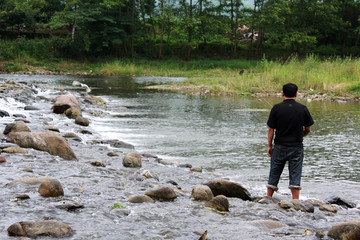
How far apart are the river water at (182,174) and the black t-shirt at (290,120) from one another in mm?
953

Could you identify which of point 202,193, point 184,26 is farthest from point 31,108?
point 184,26

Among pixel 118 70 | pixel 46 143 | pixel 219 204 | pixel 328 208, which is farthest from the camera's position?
pixel 118 70

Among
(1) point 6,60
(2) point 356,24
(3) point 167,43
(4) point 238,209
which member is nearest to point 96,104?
(4) point 238,209

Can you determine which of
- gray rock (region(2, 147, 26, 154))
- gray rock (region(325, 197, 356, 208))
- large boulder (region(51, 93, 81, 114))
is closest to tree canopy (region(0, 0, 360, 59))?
large boulder (region(51, 93, 81, 114))

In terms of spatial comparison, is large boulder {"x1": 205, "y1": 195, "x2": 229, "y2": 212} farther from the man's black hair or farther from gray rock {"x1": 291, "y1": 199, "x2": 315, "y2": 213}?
the man's black hair

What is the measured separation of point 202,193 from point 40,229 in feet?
6.80

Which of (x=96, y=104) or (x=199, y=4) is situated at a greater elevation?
(x=199, y=4)

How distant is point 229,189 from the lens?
531 cm

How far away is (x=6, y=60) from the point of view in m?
41.0

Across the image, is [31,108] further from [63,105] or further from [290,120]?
[290,120]

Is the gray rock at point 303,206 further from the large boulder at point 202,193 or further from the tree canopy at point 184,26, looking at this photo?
the tree canopy at point 184,26

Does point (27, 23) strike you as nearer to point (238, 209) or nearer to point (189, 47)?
point (189, 47)

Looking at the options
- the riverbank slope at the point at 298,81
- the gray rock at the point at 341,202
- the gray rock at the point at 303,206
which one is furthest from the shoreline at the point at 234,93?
the gray rock at the point at 303,206

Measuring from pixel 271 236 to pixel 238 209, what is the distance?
881 mm
